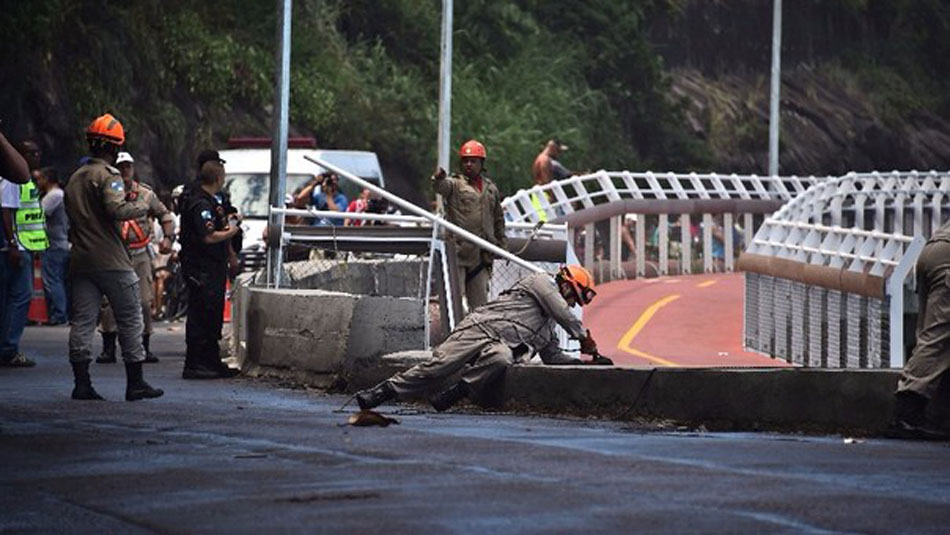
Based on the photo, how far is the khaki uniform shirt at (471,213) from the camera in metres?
20.7

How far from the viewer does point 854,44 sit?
83.2m

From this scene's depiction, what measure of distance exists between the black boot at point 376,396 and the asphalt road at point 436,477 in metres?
0.28

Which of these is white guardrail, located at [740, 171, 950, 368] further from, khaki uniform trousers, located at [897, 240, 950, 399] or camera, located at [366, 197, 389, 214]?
khaki uniform trousers, located at [897, 240, 950, 399]

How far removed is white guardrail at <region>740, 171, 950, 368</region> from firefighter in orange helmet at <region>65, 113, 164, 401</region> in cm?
1498

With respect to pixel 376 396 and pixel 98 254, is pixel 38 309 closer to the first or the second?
pixel 98 254

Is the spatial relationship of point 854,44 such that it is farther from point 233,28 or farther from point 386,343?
point 386,343

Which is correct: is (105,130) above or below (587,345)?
above

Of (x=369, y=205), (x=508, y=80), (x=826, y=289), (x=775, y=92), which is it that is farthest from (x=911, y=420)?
(x=508, y=80)

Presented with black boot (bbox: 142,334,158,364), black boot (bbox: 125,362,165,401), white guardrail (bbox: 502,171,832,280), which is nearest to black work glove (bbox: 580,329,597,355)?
black boot (bbox: 125,362,165,401)

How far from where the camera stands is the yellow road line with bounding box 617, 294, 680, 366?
92.7 ft

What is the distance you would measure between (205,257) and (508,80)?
40831 millimetres

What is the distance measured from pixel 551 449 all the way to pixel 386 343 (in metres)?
5.43

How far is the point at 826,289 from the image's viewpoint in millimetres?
34188

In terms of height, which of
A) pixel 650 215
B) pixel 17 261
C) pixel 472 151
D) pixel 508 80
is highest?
pixel 508 80
